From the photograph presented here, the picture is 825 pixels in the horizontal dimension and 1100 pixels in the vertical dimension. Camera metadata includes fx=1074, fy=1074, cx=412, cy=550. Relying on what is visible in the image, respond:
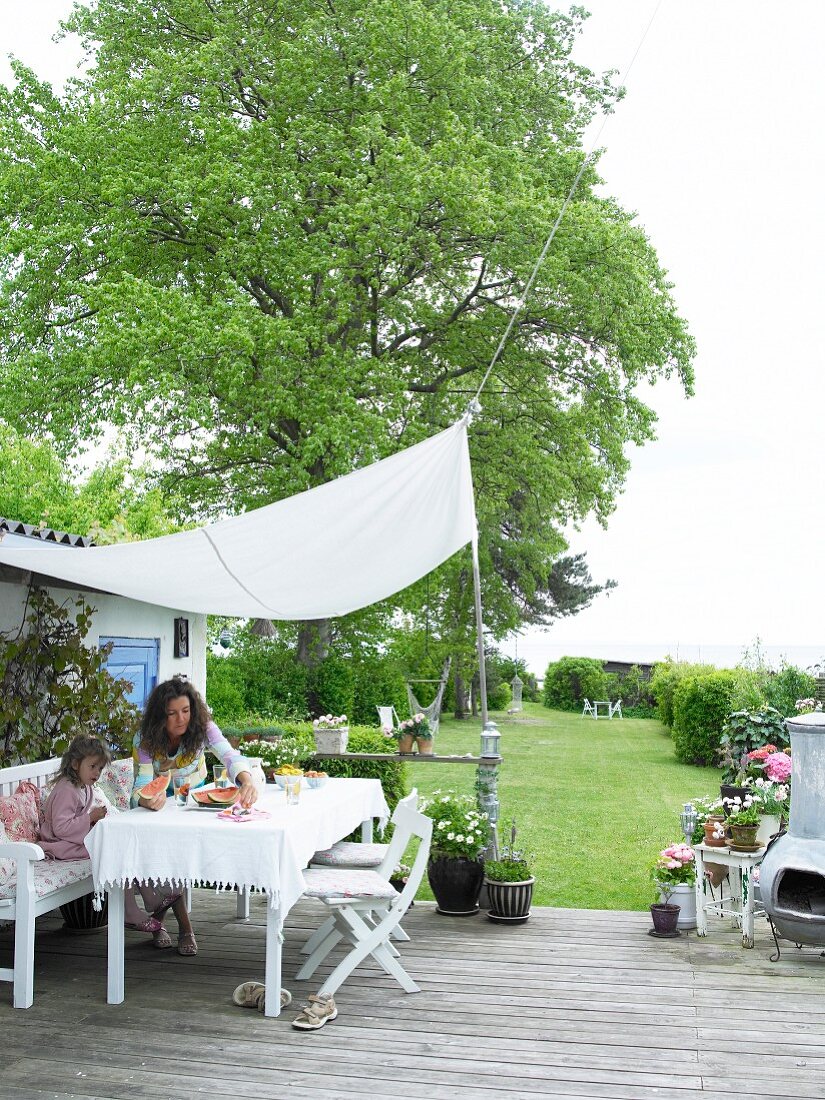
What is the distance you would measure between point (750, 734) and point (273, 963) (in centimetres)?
389

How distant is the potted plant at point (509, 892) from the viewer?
5.83 meters

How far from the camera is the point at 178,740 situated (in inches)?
200

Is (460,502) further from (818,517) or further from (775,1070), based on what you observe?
(818,517)

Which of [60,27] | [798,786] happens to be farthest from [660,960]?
[60,27]

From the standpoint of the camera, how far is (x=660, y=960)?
203 inches

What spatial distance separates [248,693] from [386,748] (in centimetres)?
612

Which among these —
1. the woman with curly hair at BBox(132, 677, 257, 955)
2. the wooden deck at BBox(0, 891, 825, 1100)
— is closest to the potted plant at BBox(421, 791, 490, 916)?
the wooden deck at BBox(0, 891, 825, 1100)

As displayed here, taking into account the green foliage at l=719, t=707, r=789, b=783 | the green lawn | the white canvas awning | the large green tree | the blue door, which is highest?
the large green tree

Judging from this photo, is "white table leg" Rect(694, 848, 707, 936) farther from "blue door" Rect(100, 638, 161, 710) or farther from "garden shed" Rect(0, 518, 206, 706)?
"blue door" Rect(100, 638, 161, 710)

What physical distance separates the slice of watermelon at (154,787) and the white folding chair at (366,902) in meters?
0.75

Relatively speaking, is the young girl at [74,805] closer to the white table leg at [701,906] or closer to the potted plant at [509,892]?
the potted plant at [509,892]

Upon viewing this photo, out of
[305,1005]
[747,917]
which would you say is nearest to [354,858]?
[305,1005]

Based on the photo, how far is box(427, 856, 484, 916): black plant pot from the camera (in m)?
6.01

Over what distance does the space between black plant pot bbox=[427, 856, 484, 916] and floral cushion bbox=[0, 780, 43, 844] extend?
7.02ft
